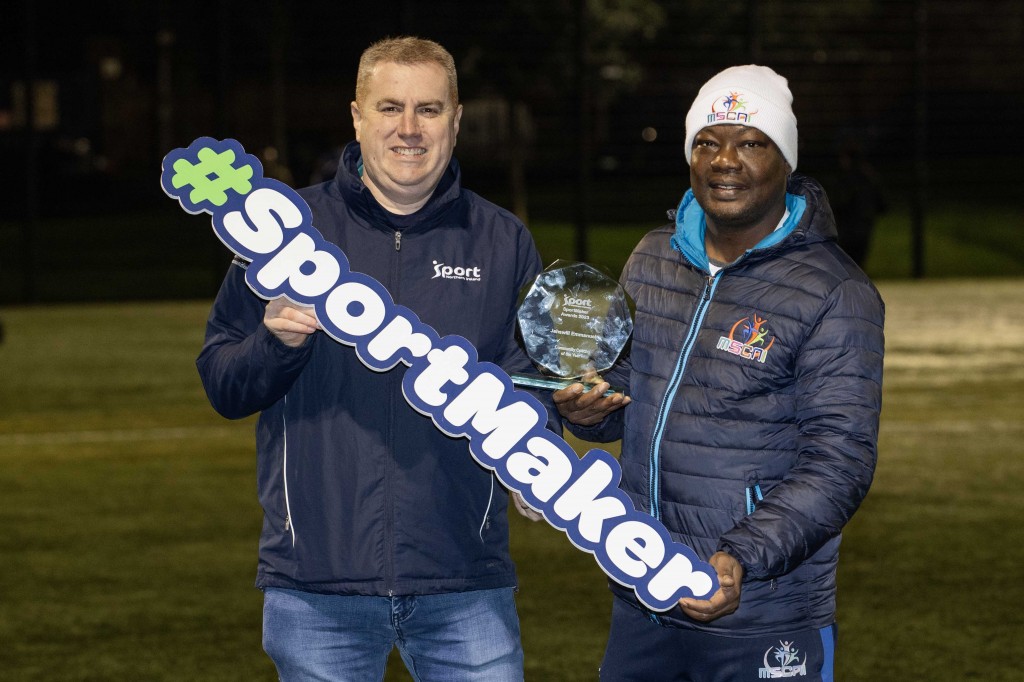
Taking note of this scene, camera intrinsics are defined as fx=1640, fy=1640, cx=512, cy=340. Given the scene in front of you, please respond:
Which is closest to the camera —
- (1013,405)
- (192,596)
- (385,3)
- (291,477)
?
(291,477)

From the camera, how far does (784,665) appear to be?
3115 millimetres

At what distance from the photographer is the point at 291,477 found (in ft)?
10.4

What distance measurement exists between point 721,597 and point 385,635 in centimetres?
71

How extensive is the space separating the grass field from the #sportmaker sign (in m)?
2.62

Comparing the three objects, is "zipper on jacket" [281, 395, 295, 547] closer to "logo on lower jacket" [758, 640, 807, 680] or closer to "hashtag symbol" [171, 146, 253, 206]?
"hashtag symbol" [171, 146, 253, 206]

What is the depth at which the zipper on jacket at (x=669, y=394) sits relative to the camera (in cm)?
312

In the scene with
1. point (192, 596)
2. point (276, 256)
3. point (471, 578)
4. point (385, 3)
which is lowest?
point (192, 596)

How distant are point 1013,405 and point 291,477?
8.62 metres

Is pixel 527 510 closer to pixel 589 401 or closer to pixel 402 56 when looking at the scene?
pixel 589 401

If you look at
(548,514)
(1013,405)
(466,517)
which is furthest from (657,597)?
(1013,405)

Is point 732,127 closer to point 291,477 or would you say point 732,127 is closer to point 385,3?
point 291,477

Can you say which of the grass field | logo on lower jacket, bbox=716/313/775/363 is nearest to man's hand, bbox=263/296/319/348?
logo on lower jacket, bbox=716/313/775/363

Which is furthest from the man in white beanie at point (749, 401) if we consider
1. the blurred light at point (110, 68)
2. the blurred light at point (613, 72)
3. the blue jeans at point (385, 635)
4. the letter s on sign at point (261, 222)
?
the blurred light at point (110, 68)

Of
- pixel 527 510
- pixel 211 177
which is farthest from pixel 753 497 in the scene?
pixel 211 177
